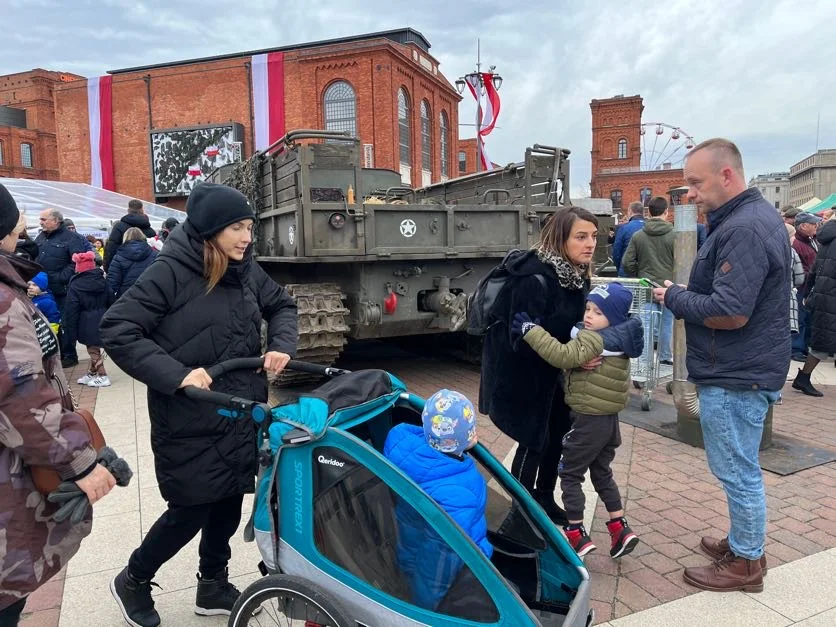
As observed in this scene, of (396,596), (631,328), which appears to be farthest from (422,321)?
(396,596)

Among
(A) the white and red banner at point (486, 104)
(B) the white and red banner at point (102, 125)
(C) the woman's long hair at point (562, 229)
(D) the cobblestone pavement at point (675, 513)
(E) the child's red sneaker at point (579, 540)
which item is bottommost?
(D) the cobblestone pavement at point (675, 513)

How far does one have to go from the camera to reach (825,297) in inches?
260

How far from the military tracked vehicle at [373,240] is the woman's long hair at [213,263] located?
3332 mm

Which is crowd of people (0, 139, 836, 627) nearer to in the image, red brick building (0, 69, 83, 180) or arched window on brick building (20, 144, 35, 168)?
red brick building (0, 69, 83, 180)

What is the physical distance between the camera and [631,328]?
3.11m

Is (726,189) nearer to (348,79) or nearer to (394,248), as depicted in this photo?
(394,248)

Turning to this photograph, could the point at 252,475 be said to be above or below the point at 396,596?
above

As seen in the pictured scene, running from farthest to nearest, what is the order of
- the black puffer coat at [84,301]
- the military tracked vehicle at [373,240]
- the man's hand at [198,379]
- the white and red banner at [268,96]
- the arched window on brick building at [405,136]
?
the arched window on brick building at [405,136], the white and red banner at [268,96], the black puffer coat at [84,301], the military tracked vehicle at [373,240], the man's hand at [198,379]

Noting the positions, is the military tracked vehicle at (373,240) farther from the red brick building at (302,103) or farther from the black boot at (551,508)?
the red brick building at (302,103)

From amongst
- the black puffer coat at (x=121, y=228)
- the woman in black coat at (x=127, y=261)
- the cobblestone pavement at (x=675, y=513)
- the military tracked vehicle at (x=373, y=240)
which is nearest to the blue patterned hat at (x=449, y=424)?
the cobblestone pavement at (x=675, y=513)

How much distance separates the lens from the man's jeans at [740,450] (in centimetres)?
294

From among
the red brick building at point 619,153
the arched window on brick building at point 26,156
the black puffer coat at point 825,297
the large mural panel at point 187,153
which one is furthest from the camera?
the red brick building at point 619,153

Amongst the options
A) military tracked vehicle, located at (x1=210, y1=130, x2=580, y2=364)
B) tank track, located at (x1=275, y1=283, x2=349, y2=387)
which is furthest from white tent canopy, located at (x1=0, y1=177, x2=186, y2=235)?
tank track, located at (x1=275, y1=283, x2=349, y2=387)

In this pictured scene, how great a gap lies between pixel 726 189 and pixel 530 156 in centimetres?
432
